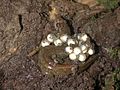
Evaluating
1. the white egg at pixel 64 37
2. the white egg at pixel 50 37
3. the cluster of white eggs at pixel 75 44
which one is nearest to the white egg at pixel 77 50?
the cluster of white eggs at pixel 75 44

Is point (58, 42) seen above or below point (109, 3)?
below

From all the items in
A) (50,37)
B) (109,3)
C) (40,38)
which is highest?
(109,3)

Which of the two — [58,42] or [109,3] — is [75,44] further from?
[109,3]

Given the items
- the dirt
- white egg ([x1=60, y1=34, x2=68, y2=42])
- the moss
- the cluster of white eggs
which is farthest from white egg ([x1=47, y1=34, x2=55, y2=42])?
the moss

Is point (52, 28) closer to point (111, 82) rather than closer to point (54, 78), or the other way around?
point (54, 78)

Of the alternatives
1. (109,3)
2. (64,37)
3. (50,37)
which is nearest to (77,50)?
(64,37)

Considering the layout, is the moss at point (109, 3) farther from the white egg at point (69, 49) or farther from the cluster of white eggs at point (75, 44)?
the white egg at point (69, 49)
